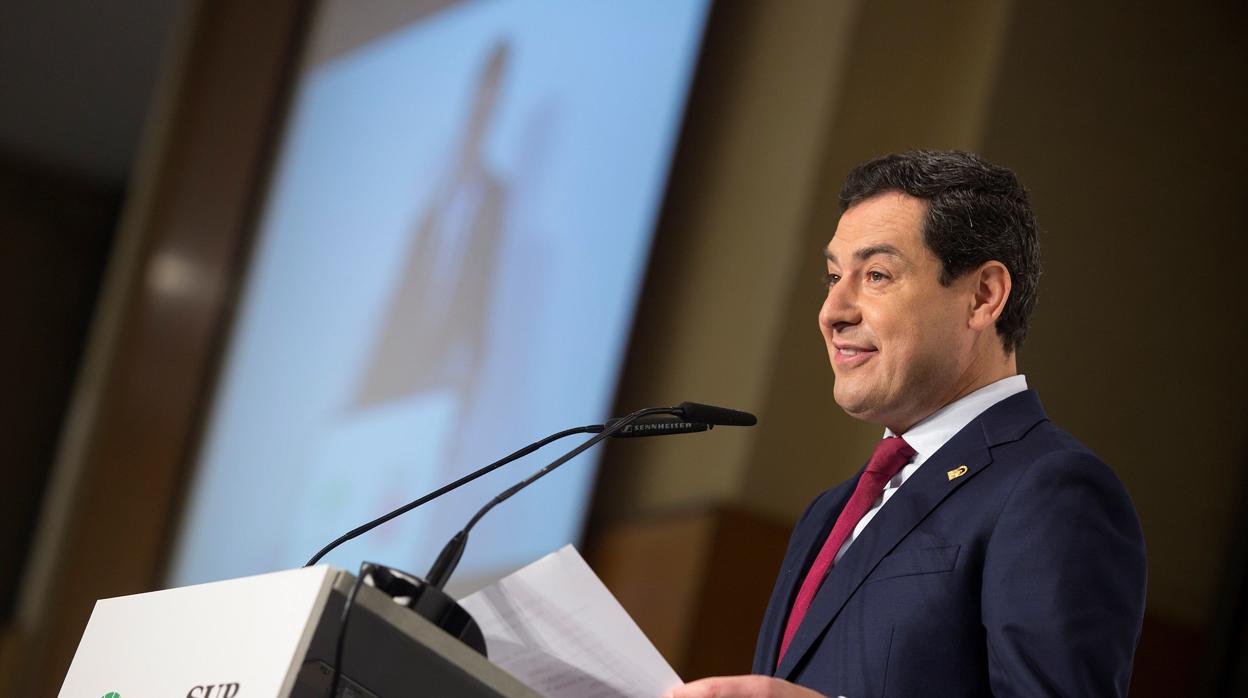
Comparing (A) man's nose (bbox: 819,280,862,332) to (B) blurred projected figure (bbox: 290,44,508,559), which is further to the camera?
(B) blurred projected figure (bbox: 290,44,508,559)

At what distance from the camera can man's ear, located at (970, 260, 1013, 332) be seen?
1.97 m

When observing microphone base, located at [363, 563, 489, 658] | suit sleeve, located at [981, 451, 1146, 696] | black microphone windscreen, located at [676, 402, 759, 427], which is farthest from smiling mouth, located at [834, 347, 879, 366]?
microphone base, located at [363, 563, 489, 658]

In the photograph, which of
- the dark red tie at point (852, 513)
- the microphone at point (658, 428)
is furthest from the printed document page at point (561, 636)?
the dark red tie at point (852, 513)

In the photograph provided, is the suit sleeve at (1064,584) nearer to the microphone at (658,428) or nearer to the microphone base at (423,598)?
the microphone at (658,428)

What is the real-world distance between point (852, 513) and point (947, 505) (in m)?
0.17

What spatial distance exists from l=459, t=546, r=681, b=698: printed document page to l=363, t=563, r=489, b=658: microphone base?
114 mm

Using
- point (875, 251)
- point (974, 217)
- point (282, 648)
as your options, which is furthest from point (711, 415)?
point (282, 648)

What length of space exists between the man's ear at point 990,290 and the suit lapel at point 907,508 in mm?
160

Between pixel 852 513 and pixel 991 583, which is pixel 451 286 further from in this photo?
pixel 991 583

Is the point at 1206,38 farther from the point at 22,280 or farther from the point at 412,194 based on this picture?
the point at 22,280

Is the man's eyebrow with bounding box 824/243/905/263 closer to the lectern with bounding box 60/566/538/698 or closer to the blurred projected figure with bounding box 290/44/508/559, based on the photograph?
the lectern with bounding box 60/566/538/698

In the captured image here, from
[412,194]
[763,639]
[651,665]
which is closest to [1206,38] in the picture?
[412,194]

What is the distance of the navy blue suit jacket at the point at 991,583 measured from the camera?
1521 mm

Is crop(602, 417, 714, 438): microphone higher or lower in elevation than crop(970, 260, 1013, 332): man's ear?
lower
